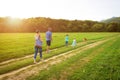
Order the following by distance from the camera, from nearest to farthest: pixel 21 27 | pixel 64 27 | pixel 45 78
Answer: pixel 45 78 < pixel 21 27 < pixel 64 27

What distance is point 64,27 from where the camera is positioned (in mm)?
127250

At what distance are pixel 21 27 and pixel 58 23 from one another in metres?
40.2

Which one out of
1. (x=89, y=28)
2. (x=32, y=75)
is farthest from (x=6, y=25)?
(x=32, y=75)

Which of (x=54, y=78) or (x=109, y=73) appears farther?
(x=109, y=73)

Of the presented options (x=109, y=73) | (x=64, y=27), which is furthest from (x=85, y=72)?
(x=64, y=27)

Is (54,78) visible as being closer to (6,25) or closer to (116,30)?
(6,25)

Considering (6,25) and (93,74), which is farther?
(6,25)

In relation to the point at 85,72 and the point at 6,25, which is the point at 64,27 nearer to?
the point at 6,25

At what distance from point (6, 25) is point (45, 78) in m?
83.0

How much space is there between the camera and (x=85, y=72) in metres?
9.98

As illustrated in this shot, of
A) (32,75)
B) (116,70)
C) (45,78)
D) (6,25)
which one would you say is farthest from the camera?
(6,25)

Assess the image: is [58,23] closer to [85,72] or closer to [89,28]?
[89,28]

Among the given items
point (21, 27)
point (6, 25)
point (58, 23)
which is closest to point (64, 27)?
point (58, 23)

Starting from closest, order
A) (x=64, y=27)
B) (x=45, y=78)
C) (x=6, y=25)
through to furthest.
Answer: (x=45, y=78) < (x=6, y=25) < (x=64, y=27)
